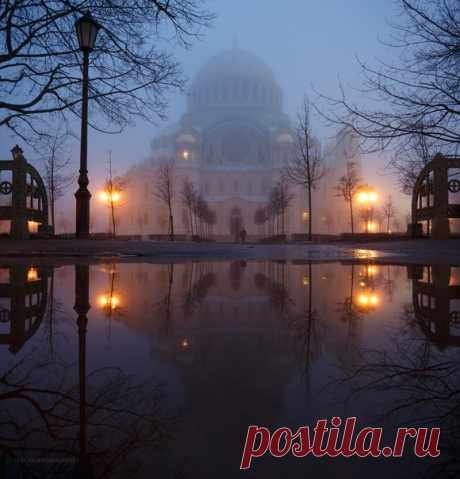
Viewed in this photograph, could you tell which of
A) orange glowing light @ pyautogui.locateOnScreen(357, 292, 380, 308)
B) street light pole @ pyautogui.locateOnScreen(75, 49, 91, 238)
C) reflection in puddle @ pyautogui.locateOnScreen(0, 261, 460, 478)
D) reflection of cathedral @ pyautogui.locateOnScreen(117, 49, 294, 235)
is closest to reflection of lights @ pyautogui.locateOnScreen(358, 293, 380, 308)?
orange glowing light @ pyautogui.locateOnScreen(357, 292, 380, 308)

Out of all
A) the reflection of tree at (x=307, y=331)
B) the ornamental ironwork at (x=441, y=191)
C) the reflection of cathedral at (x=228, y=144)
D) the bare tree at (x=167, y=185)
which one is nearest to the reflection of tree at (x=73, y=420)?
the reflection of tree at (x=307, y=331)

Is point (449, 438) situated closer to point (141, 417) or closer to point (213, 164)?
point (141, 417)

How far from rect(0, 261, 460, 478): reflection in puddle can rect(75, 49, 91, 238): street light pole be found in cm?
638

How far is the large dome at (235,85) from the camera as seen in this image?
66.6 metres

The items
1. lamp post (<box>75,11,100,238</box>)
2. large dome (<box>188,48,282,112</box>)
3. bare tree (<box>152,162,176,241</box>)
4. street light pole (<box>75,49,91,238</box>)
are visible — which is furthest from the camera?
large dome (<box>188,48,282,112</box>)

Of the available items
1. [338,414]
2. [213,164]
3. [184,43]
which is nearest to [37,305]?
[338,414]

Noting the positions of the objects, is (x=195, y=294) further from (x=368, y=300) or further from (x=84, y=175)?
(x=84, y=175)

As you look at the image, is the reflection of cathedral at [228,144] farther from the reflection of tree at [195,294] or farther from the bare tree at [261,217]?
the reflection of tree at [195,294]

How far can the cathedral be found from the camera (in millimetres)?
58250

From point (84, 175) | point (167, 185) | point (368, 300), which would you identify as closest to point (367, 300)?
point (368, 300)

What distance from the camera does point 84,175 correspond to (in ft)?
26.4

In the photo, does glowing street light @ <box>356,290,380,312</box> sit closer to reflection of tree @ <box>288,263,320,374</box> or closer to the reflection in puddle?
the reflection in puddle

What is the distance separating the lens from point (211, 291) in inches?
101

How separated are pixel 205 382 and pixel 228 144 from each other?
2599 inches
